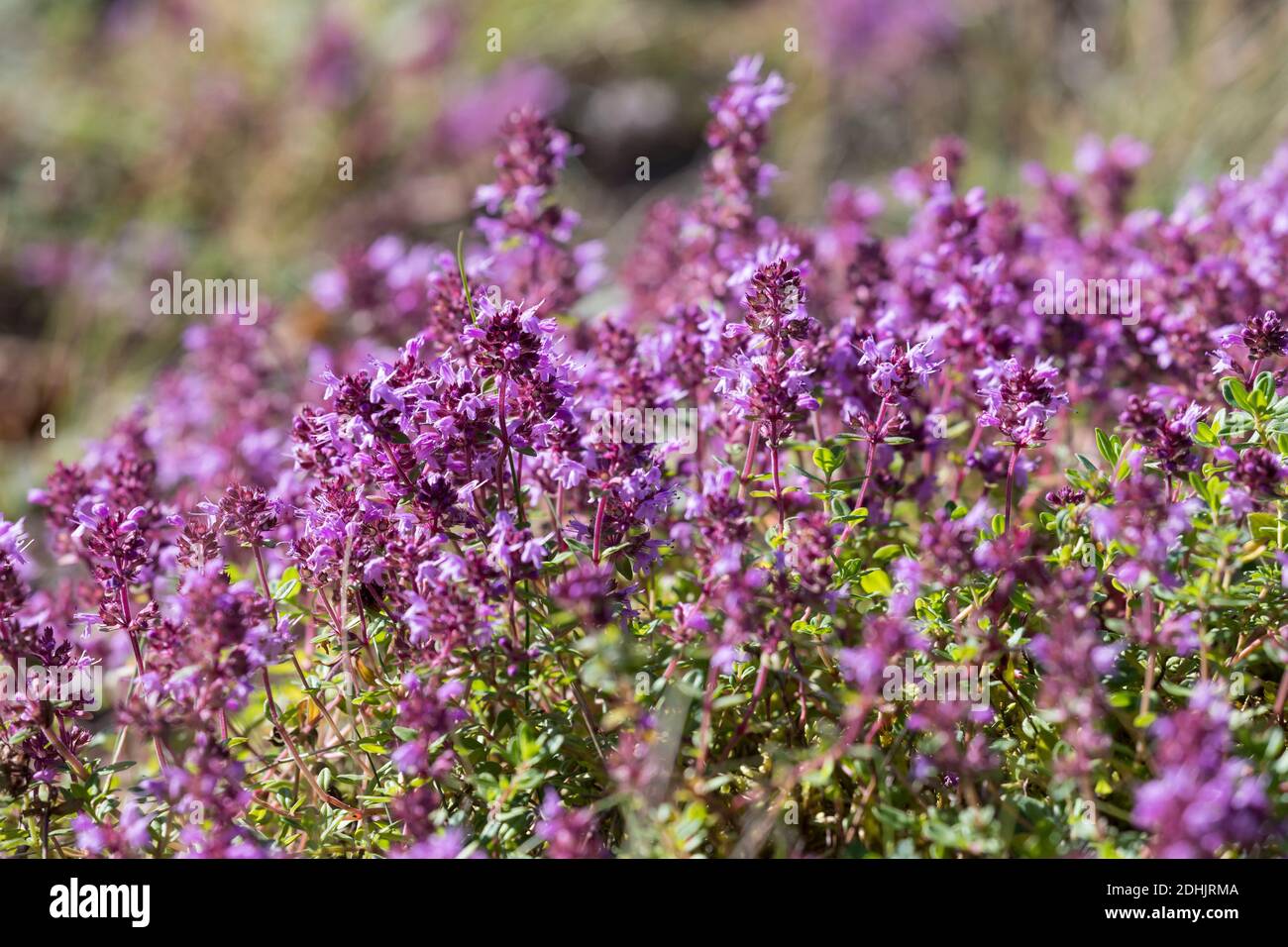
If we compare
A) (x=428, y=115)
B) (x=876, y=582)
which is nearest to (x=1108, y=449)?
(x=876, y=582)

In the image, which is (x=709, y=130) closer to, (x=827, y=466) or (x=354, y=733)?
(x=827, y=466)

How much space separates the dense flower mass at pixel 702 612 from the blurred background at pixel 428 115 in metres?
3.38

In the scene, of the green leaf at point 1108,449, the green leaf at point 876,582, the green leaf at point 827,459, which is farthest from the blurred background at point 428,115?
the green leaf at point 876,582

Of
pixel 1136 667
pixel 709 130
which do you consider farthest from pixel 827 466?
pixel 709 130

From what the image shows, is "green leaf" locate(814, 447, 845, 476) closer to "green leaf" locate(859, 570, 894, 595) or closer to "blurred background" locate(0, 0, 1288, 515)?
"green leaf" locate(859, 570, 894, 595)

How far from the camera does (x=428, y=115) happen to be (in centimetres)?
884

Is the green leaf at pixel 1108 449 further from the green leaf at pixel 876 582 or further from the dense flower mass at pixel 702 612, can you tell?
the green leaf at pixel 876 582

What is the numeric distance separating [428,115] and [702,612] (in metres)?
7.18

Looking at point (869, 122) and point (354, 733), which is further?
point (869, 122)

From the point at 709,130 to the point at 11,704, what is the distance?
2448mm

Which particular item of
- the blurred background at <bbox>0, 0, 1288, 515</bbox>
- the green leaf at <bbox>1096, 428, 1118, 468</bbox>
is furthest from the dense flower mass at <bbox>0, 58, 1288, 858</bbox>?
the blurred background at <bbox>0, 0, 1288, 515</bbox>

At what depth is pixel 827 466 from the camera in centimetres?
280

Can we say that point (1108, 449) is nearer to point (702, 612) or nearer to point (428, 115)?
point (702, 612)

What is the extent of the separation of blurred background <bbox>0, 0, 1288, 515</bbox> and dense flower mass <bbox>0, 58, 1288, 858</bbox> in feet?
11.1
